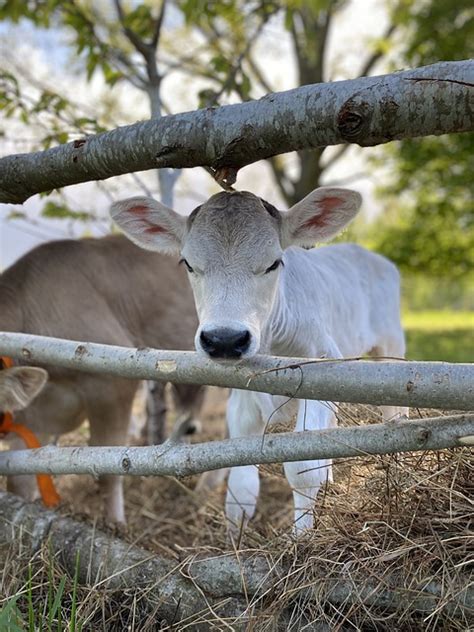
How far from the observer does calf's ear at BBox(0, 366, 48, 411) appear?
13.1ft

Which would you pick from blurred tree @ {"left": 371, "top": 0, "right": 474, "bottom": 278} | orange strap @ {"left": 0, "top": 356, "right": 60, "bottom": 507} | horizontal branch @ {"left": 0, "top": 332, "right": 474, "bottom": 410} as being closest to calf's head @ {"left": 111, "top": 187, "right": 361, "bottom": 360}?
horizontal branch @ {"left": 0, "top": 332, "right": 474, "bottom": 410}

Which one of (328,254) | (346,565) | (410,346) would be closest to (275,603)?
(346,565)

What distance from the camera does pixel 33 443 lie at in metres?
4.09

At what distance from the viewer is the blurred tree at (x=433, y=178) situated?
17.7 meters

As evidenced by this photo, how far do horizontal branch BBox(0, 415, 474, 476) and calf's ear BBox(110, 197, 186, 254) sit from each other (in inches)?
39.3

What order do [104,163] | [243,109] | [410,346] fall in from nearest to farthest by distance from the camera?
[243,109]
[104,163]
[410,346]

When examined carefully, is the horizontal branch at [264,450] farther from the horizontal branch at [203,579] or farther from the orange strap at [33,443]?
the orange strap at [33,443]

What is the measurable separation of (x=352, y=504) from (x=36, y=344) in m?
1.57

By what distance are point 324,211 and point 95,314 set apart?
8.71 ft

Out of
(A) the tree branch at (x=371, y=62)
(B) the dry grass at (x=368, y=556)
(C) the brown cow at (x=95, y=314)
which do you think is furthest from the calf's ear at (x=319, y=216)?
(A) the tree branch at (x=371, y=62)

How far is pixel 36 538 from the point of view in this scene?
3369mm

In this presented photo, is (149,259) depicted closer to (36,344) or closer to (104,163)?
(36,344)

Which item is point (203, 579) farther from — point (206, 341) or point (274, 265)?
point (274, 265)

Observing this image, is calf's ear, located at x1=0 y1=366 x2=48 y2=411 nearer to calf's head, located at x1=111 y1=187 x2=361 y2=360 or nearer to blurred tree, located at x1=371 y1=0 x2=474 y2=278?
calf's head, located at x1=111 y1=187 x2=361 y2=360
